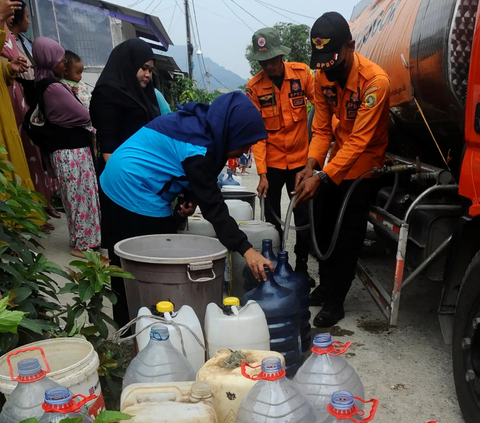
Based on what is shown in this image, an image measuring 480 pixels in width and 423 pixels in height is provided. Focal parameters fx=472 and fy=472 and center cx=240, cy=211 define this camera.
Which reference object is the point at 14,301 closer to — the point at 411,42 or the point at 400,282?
the point at 400,282

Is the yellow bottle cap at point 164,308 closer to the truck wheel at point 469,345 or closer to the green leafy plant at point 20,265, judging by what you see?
the green leafy plant at point 20,265

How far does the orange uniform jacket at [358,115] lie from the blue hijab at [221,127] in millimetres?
836

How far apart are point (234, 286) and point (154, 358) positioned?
1805 mm

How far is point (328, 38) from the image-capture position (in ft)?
9.96

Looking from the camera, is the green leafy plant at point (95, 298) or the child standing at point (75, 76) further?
the child standing at point (75, 76)

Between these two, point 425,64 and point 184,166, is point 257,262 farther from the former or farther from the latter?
point 425,64

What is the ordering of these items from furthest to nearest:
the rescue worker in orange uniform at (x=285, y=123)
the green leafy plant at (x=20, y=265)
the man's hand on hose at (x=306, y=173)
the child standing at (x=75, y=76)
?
1. the child standing at (x=75, y=76)
2. the rescue worker in orange uniform at (x=285, y=123)
3. the man's hand on hose at (x=306, y=173)
4. the green leafy plant at (x=20, y=265)


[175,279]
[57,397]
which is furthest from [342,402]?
[175,279]

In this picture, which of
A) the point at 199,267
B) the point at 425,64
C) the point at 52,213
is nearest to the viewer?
the point at 199,267

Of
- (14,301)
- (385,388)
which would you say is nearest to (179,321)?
(14,301)

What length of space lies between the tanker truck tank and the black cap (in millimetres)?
449

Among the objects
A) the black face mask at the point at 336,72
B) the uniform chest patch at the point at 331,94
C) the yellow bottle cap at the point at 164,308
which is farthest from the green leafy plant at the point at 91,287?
the uniform chest patch at the point at 331,94

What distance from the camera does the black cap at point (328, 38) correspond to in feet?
9.95

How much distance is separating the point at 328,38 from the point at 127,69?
1.50 meters
